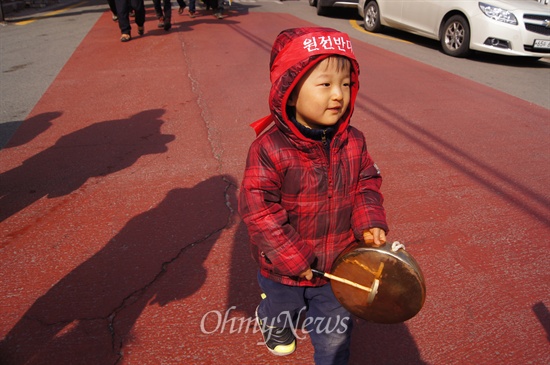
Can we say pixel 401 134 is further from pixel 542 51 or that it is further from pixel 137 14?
pixel 137 14

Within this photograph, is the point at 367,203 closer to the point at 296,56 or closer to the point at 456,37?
the point at 296,56

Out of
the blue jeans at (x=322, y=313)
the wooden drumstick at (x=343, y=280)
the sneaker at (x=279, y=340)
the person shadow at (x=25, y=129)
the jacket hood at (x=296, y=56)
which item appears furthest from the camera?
the person shadow at (x=25, y=129)

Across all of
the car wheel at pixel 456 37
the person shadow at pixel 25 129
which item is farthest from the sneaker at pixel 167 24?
the car wheel at pixel 456 37

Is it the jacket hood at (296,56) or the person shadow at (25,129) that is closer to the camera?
the jacket hood at (296,56)

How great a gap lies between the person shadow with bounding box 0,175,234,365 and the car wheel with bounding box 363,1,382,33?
9.04 meters

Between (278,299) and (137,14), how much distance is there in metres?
9.38

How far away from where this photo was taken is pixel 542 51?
8.40 m

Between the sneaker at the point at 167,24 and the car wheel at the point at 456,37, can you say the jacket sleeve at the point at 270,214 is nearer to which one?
the car wheel at the point at 456,37

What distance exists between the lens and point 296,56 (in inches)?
67.9

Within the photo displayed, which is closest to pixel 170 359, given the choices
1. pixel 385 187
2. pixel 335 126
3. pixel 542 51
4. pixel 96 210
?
pixel 335 126

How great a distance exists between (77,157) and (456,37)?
7564 millimetres

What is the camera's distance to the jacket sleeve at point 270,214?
1.80m

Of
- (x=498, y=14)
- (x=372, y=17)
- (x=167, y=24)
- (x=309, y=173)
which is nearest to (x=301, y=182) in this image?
(x=309, y=173)

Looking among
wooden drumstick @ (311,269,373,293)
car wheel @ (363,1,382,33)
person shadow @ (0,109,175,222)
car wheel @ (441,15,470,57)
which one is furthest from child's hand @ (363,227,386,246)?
car wheel @ (363,1,382,33)
